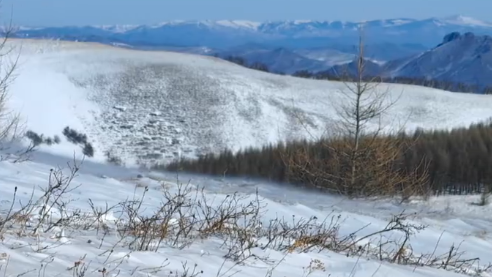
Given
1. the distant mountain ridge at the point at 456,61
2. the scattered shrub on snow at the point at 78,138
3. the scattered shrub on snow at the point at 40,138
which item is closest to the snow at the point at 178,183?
the scattered shrub on snow at the point at 40,138

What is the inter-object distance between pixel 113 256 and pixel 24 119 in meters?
38.9

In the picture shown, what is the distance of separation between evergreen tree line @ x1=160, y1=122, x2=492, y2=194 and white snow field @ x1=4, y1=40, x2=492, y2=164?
445 inches

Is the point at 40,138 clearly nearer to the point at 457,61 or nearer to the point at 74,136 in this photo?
the point at 74,136

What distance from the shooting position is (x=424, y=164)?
923 inches

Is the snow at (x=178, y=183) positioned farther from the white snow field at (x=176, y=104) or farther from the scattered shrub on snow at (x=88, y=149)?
the scattered shrub on snow at (x=88, y=149)

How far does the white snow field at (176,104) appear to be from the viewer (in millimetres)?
42688

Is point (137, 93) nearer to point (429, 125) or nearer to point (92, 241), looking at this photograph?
point (429, 125)

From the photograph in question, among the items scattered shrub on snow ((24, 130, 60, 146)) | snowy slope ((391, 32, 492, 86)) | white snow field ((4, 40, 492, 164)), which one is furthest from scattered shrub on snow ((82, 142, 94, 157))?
snowy slope ((391, 32, 492, 86))

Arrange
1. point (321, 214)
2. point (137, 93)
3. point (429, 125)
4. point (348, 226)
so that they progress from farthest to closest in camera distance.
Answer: point (137, 93) → point (429, 125) → point (321, 214) → point (348, 226)

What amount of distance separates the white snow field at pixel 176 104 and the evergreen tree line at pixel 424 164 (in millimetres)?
11308

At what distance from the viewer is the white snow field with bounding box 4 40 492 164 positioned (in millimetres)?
42688

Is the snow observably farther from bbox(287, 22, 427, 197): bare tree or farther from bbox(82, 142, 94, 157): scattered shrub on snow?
bbox(287, 22, 427, 197): bare tree

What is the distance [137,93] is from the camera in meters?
48.9

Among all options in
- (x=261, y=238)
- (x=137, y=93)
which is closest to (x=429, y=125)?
(x=137, y=93)
